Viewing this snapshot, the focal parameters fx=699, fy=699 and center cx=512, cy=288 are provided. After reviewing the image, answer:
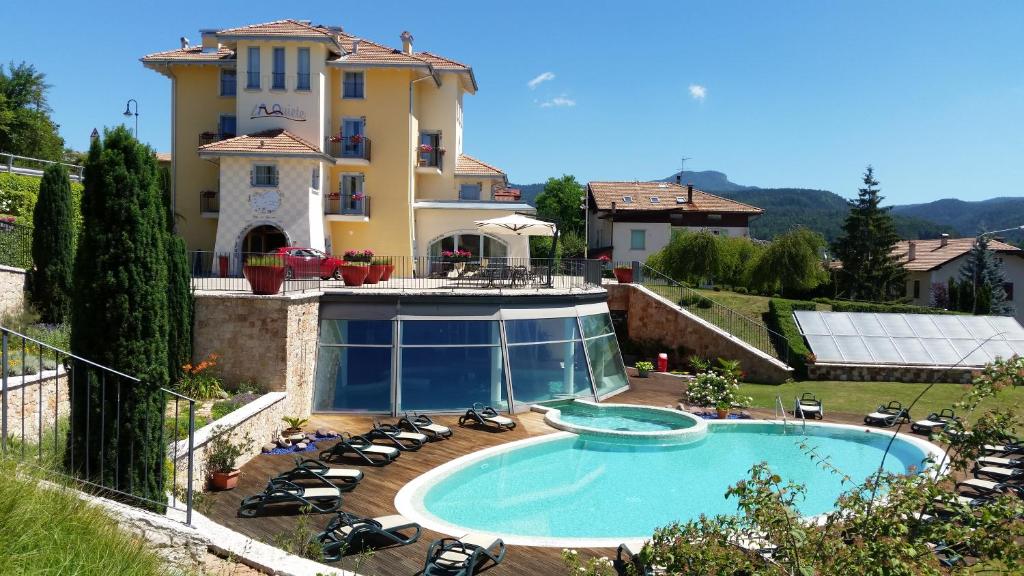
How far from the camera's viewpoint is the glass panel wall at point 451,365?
18.4m

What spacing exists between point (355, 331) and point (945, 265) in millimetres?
46072

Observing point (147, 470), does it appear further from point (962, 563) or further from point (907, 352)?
point (907, 352)

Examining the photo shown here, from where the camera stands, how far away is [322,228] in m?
28.9

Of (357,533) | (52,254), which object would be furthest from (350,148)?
(357,533)

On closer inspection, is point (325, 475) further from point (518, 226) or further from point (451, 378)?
point (518, 226)

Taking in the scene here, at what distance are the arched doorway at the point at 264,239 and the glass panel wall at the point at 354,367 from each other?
12.4 metres

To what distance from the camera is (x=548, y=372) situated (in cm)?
2020

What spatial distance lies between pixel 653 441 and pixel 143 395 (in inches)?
466

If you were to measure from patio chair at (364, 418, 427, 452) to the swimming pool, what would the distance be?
1.32 m

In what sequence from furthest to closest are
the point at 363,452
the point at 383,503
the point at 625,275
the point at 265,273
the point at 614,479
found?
the point at 625,275 < the point at 265,273 < the point at 614,479 < the point at 363,452 < the point at 383,503

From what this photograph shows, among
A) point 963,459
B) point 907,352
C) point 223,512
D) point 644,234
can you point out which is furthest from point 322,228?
point 644,234

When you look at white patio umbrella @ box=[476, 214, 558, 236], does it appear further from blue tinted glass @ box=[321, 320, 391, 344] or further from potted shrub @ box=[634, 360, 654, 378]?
blue tinted glass @ box=[321, 320, 391, 344]

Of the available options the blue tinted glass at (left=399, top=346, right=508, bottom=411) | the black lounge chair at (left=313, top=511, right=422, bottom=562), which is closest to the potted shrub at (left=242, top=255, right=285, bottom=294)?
the blue tinted glass at (left=399, top=346, right=508, bottom=411)

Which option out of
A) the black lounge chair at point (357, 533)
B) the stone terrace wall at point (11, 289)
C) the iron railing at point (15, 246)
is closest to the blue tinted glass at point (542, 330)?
the black lounge chair at point (357, 533)
